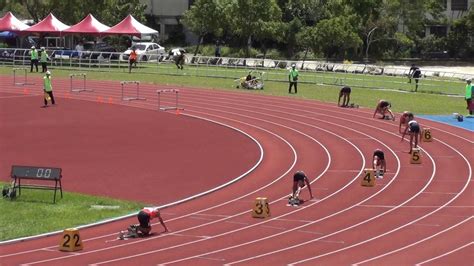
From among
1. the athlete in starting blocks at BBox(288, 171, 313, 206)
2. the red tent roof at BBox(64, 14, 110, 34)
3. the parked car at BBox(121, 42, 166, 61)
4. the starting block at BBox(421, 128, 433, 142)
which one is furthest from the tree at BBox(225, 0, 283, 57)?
the athlete in starting blocks at BBox(288, 171, 313, 206)

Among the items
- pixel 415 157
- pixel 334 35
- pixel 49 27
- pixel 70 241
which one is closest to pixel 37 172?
pixel 70 241

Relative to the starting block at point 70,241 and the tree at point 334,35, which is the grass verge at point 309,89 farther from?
the starting block at point 70,241

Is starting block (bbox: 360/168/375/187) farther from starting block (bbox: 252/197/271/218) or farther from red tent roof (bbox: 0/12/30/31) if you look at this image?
red tent roof (bbox: 0/12/30/31)

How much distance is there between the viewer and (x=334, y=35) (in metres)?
67.4

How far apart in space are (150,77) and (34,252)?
36.0 m

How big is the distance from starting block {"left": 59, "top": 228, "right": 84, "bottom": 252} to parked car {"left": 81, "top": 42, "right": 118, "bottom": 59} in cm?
4280

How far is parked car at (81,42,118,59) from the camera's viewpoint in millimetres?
59006

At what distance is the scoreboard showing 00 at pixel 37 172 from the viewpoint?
20.5 m

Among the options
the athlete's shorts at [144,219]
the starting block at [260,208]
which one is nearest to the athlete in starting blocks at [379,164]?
the starting block at [260,208]

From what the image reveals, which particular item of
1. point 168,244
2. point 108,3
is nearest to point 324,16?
point 108,3

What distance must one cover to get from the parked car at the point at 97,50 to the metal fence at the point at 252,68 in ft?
0.23

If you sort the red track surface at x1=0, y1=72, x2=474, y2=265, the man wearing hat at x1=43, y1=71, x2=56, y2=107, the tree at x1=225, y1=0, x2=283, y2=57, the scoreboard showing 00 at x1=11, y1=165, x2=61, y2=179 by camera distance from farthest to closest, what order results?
the tree at x1=225, y1=0, x2=283, y2=57
the man wearing hat at x1=43, y1=71, x2=56, y2=107
the scoreboard showing 00 at x1=11, y1=165, x2=61, y2=179
the red track surface at x1=0, y1=72, x2=474, y2=265

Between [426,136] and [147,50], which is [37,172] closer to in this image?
[426,136]

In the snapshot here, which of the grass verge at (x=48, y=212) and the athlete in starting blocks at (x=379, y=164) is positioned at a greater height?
the athlete in starting blocks at (x=379, y=164)
